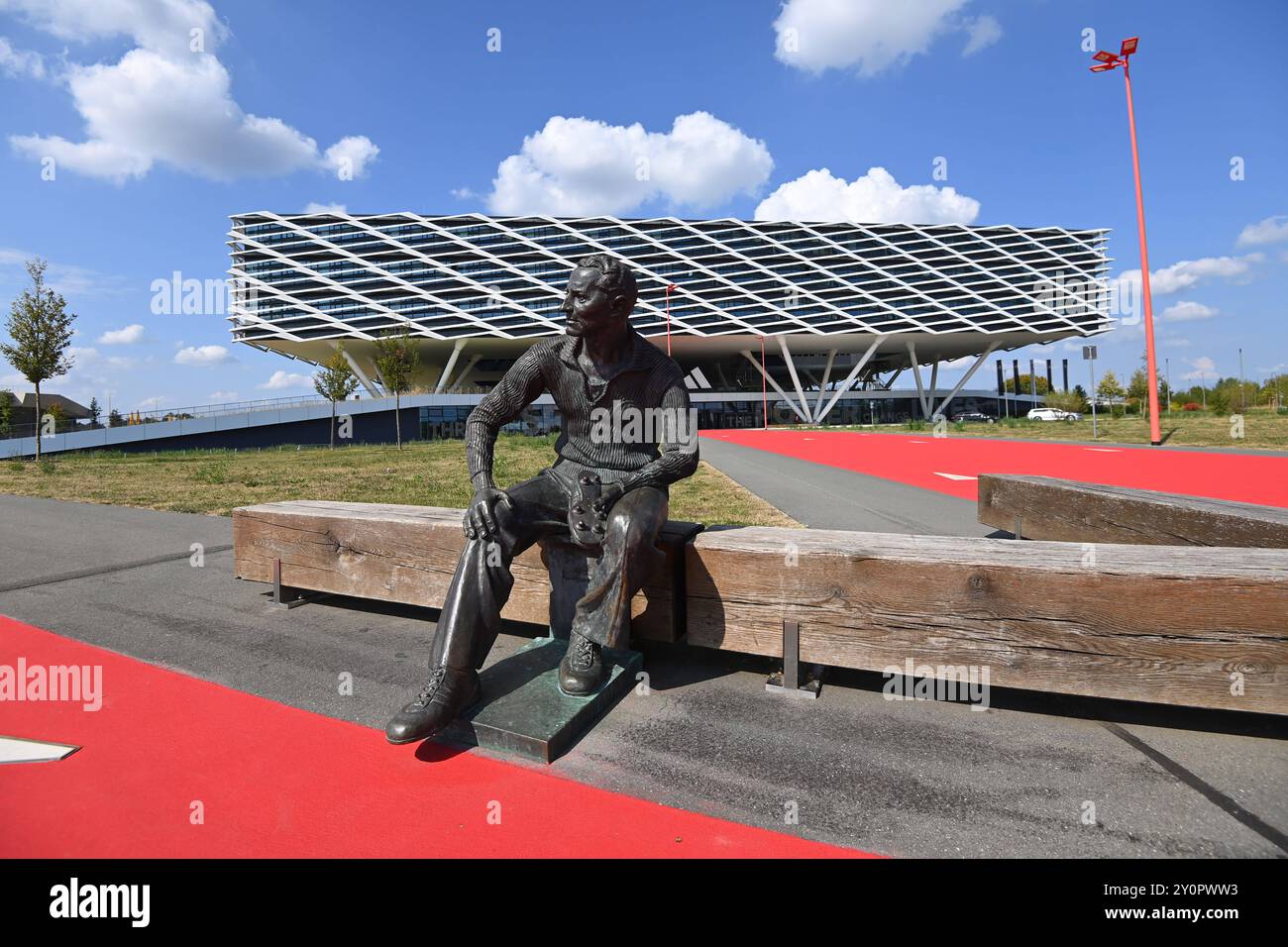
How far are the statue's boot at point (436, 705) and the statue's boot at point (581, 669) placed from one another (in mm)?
345

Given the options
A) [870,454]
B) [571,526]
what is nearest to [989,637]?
[571,526]

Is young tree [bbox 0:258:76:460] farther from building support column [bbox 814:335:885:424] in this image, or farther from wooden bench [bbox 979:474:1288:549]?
building support column [bbox 814:335:885:424]

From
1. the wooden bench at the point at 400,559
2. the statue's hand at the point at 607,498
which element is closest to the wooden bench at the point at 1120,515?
the wooden bench at the point at 400,559

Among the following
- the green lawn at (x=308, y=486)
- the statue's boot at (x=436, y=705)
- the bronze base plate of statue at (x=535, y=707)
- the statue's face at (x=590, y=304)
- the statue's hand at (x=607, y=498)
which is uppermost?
the statue's face at (x=590, y=304)

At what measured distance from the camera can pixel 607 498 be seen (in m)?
2.58

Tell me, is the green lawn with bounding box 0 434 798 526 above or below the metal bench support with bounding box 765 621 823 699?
above

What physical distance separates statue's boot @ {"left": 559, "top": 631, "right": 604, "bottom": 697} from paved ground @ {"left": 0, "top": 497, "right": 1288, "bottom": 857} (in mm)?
158

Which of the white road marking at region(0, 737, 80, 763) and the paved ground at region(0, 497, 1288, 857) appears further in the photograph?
the white road marking at region(0, 737, 80, 763)

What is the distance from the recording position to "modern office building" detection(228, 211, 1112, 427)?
5297 centimetres

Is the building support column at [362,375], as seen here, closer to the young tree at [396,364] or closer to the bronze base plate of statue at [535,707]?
the young tree at [396,364]

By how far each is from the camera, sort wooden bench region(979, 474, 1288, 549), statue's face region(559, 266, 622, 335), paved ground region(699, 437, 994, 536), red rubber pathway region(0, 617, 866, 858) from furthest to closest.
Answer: paved ground region(699, 437, 994, 536), wooden bench region(979, 474, 1288, 549), statue's face region(559, 266, 622, 335), red rubber pathway region(0, 617, 866, 858)

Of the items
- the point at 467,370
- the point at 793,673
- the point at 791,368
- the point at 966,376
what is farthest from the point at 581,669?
the point at 966,376

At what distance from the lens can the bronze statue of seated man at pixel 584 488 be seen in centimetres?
229

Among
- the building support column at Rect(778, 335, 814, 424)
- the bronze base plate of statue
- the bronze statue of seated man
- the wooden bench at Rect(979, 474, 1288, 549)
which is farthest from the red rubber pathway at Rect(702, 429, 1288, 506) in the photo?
the building support column at Rect(778, 335, 814, 424)
